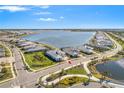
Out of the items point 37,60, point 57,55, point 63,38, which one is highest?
point 63,38

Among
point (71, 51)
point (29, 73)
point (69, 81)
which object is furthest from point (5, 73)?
point (71, 51)

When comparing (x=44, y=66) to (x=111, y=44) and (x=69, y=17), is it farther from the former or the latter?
(x=111, y=44)

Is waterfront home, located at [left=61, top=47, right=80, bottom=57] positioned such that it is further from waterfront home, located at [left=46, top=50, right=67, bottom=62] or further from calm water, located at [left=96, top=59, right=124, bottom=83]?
calm water, located at [left=96, top=59, right=124, bottom=83]

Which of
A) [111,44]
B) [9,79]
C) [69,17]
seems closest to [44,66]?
[9,79]

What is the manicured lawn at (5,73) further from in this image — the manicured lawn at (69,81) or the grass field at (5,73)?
the manicured lawn at (69,81)

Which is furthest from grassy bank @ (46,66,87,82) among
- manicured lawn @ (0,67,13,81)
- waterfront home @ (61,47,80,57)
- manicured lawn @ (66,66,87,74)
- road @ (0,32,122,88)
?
manicured lawn @ (0,67,13,81)

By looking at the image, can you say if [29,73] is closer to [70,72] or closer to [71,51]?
[70,72]
